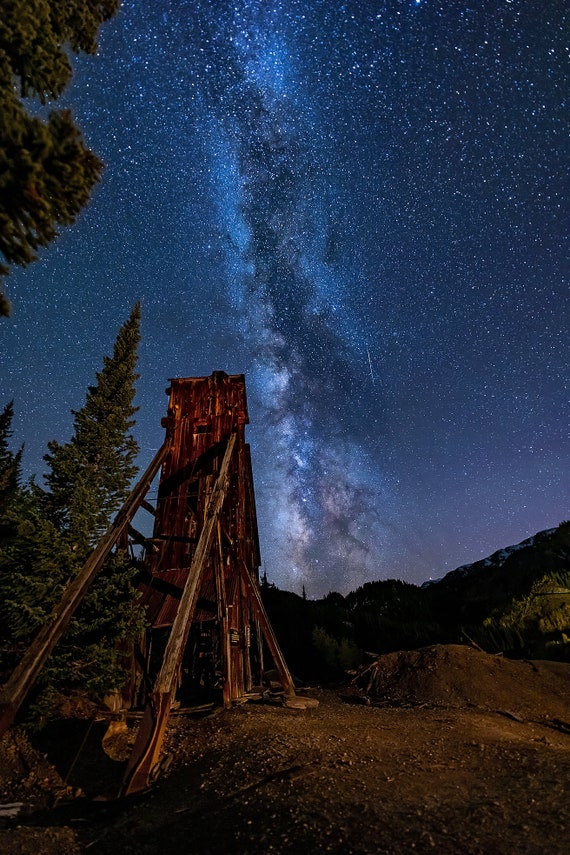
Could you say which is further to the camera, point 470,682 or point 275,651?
point 275,651

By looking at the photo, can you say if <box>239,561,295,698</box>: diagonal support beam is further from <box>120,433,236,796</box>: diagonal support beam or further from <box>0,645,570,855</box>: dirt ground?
<box>120,433,236,796</box>: diagonal support beam

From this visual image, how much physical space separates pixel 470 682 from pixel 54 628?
10.3m

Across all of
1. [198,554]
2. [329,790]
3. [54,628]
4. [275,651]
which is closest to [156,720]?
[54,628]

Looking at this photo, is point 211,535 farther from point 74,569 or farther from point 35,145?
point 35,145

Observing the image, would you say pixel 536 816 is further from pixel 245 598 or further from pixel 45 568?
pixel 245 598

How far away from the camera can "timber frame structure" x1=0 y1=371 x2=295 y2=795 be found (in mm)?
7523

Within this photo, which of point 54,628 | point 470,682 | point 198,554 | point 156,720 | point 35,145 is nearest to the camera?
point 35,145

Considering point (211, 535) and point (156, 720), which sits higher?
point (211, 535)

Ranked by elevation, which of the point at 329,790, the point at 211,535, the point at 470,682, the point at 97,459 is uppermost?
the point at 97,459

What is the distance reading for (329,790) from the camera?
432 centimetres

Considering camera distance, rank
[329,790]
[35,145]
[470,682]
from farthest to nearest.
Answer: [470,682] → [329,790] → [35,145]

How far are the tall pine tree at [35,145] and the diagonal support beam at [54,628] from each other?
206 inches

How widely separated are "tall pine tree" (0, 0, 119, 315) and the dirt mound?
40.6 feet

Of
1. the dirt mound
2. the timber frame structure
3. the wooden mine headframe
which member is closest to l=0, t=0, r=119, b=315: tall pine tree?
the timber frame structure
